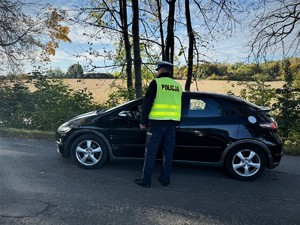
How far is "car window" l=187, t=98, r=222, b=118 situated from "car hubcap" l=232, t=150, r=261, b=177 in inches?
31.2

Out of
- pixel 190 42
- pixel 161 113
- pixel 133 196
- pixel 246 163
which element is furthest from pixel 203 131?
pixel 190 42

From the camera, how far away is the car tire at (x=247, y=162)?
4867 millimetres

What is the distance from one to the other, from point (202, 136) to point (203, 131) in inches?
3.5

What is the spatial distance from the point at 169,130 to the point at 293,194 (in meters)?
2.14

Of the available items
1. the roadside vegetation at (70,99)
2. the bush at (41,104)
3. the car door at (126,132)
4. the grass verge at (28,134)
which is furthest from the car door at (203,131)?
the bush at (41,104)

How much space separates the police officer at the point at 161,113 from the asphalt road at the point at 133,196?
47cm

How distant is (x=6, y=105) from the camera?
1060 centimetres

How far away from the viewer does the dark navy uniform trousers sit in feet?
14.3

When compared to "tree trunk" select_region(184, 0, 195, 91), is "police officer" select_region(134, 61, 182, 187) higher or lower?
lower

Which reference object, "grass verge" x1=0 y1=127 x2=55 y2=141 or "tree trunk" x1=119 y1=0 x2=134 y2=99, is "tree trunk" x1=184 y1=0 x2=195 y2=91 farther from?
"grass verge" x1=0 y1=127 x2=55 y2=141

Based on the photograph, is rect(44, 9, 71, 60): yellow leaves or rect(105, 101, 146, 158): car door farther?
rect(44, 9, 71, 60): yellow leaves

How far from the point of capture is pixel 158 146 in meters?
4.43

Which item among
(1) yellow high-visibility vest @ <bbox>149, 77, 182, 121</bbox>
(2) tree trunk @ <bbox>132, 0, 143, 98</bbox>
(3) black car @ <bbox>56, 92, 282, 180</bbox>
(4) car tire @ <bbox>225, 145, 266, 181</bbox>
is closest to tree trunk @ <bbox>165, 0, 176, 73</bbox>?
(2) tree trunk @ <bbox>132, 0, 143, 98</bbox>

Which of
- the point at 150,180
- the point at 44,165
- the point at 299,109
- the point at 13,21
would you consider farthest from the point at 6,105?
the point at 299,109
